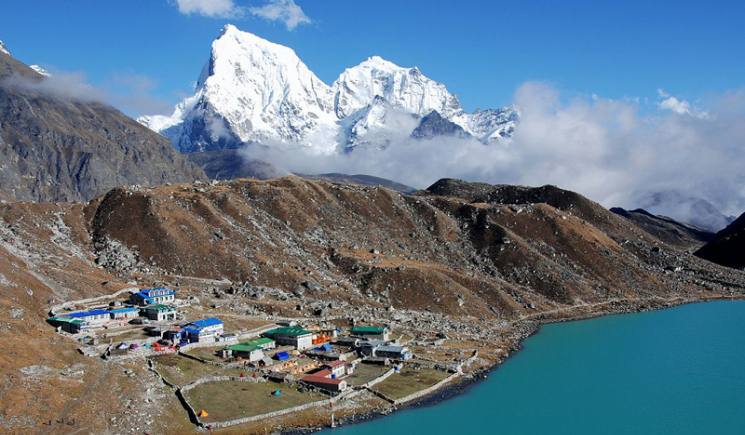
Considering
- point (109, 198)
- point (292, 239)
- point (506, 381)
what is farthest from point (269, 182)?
point (506, 381)

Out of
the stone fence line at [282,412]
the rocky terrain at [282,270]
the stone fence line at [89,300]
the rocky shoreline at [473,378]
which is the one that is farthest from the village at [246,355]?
the rocky terrain at [282,270]

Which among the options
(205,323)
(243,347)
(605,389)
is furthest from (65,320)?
(605,389)

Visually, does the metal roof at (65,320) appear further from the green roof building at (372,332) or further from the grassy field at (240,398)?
the green roof building at (372,332)

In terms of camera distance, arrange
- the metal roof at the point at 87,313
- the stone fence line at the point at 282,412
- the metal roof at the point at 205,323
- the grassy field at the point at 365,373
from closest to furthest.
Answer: the stone fence line at the point at 282,412, the grassy field at the point at 365,373, the metal roof at the point at 87,313, the metal roof at the point at 205,323

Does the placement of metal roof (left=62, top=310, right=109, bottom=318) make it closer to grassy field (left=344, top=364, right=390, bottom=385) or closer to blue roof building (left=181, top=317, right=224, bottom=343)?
blue roof building (left=181, top=317, right=224, bottom=343)

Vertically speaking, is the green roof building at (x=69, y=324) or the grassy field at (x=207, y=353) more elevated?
the green roof building at (x=69, y=324)

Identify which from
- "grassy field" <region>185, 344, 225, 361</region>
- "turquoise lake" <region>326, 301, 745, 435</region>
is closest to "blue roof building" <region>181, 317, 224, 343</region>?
"grassy field" <region>185, 344, 225, 361</region>
